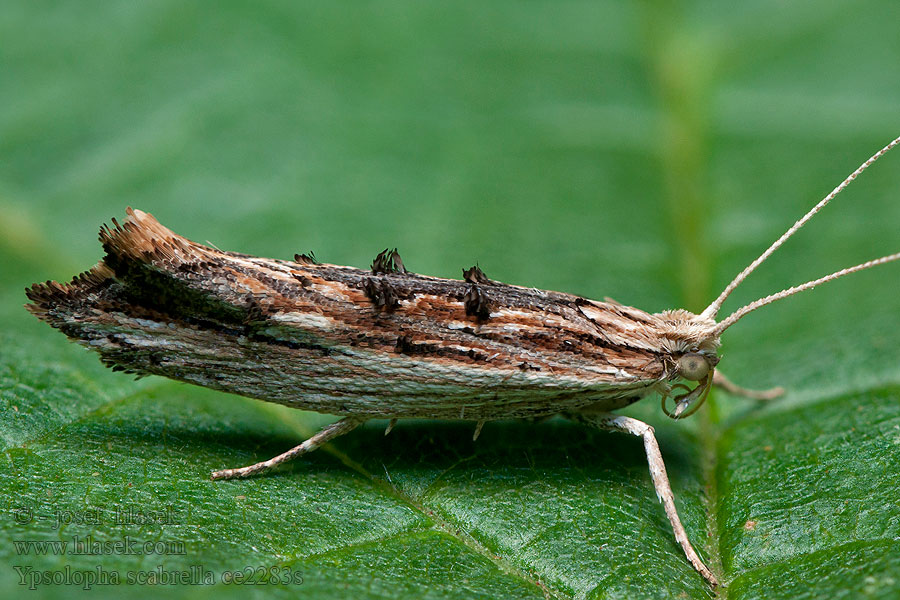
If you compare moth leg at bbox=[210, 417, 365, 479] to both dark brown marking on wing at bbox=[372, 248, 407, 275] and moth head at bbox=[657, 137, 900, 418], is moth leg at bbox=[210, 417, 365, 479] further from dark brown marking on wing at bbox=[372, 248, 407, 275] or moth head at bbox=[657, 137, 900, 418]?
moth head at bbox=[657, 137, 900, 418]

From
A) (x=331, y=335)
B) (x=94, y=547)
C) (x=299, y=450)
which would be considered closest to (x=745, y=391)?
(x=331, y=335)

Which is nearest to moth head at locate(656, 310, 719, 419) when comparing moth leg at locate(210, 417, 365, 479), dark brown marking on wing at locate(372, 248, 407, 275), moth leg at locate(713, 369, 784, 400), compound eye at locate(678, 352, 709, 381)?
compound eye at locate(678, 352, 709, 381)

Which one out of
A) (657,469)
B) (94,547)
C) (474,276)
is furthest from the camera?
(474,276)

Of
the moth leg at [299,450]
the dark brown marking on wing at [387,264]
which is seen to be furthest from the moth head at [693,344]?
the moth leg at [299,450]

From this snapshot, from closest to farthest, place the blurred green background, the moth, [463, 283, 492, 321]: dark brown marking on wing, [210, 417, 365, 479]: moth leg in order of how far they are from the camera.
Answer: the blurred green background → [210, 417, 365, 479]: moth leg → the moth → [463, 283, 492, 321]: dark brown marking on wing

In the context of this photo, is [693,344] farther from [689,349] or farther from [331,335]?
[331,335]

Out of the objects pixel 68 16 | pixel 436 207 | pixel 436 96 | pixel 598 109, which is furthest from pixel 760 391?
pixel 68 16

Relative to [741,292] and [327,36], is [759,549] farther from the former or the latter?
[327,36]
